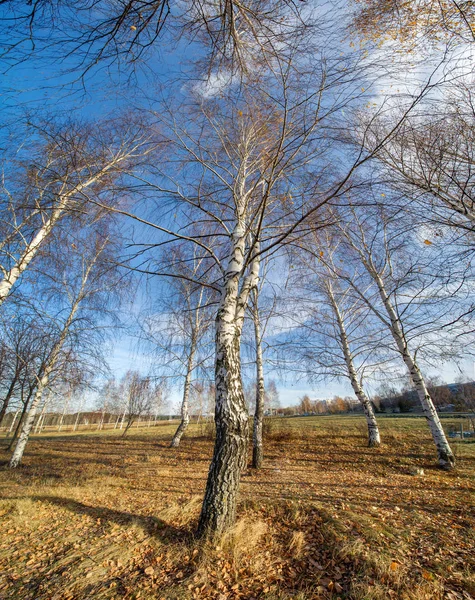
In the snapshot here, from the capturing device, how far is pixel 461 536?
311 cm

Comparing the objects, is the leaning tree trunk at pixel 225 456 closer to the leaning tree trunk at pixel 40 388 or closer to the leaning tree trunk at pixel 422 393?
the leaning tree trunk at pixel 422 393

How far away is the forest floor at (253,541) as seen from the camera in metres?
2.31

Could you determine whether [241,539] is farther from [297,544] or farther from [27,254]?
[27,254]

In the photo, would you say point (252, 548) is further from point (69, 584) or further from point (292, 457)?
point (292, 457)

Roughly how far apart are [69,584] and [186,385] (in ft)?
29.4

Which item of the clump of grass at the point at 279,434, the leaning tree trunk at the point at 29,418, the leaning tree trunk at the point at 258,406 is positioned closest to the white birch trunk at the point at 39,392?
the leaning tree trunk at the point at 29,418

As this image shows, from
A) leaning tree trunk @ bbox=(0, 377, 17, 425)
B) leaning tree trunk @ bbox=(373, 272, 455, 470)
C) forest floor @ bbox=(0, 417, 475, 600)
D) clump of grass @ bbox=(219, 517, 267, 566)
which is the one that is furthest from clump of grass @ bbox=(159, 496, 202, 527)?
leaning tree trunk @ bbox=(0, 377, 17, 425)

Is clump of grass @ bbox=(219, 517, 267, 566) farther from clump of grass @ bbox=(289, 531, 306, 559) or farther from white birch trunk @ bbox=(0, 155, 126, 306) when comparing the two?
white birch trunk @ bbox=(0, 155, 126, 306)

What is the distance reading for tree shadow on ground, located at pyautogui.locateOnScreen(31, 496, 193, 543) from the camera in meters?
3.14

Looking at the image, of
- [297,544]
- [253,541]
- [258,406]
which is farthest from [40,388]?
[297,544]

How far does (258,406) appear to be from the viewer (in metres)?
7.79

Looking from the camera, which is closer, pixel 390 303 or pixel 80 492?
pixel 80 492

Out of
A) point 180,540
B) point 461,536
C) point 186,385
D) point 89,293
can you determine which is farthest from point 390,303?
point 89,293

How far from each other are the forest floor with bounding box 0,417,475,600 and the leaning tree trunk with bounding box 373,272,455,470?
675 mm
